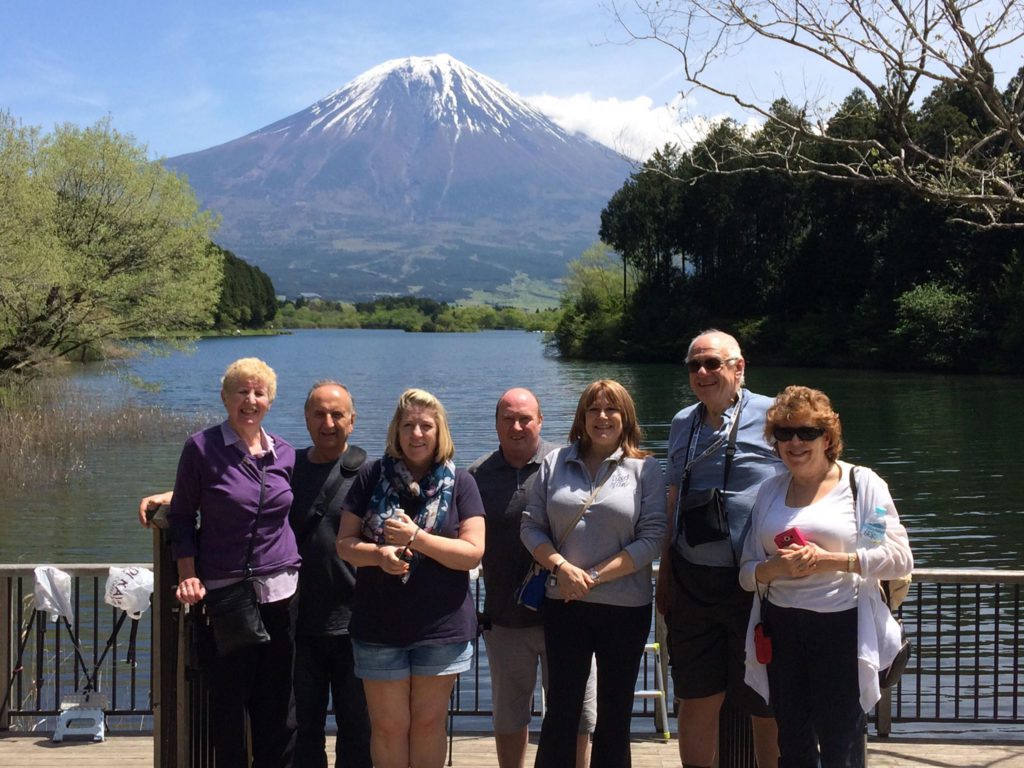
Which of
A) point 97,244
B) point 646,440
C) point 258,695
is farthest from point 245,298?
point 258,695

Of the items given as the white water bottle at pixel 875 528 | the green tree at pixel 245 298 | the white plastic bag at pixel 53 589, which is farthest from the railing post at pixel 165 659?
the green tree at pixel 245 298

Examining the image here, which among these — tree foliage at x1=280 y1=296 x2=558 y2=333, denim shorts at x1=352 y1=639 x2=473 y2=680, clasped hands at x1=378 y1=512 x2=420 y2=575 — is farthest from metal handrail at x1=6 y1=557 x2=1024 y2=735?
tree foliage at x1=280 y1=296 x2=558 y2=333

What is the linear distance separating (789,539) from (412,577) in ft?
4.37

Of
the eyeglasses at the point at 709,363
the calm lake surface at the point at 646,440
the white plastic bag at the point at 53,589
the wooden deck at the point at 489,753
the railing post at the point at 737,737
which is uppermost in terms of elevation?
the eyeglasses at the point at 709,363

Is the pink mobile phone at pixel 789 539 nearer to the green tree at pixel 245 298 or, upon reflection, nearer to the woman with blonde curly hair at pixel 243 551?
the woman with blonde curly hair at pixel 243 551

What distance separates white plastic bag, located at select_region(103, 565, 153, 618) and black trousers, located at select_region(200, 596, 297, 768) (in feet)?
4.21

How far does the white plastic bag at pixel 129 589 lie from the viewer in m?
5.26

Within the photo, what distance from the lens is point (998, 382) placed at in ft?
140

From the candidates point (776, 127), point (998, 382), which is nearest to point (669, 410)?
point (998, 382)

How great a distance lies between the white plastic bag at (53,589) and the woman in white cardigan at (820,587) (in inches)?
135

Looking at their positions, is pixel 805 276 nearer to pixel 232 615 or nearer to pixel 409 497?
pixel 409 497

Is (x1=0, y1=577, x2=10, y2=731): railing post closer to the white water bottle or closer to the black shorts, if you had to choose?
the black shorts

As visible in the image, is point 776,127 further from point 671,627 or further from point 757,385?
point 757,385

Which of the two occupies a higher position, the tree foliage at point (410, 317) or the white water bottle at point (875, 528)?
the tree foliage at point (410, 317)
